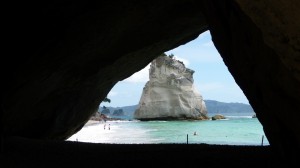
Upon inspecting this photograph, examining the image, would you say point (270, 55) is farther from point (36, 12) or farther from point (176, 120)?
point (176, 120)

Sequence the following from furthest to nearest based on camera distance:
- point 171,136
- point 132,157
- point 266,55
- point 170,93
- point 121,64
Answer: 1. point 170,93
2. point 171,136
3. point 121,64
4. point 132,157
5. point 266,55

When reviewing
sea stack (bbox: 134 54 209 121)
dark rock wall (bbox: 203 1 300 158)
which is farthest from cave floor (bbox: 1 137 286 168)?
sea stack (bbox: 134 54 209 121)

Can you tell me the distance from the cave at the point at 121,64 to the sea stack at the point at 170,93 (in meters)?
69.9

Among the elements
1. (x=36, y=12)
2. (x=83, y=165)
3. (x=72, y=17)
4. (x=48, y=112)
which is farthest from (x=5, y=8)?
(x=48, y=112)

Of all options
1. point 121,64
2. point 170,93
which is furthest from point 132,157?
point 170,93

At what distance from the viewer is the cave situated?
14.5 feet

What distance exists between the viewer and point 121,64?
579 inches

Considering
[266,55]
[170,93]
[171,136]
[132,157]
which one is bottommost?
[171,136]

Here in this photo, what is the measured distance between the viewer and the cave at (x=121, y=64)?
443 centimetres

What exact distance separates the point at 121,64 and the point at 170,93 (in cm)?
7353

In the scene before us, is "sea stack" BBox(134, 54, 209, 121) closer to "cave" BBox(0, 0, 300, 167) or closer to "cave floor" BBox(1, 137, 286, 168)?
"cave" BBox(0, 0, 300, 167)

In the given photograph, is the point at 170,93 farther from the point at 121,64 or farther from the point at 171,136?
the point at 121,64

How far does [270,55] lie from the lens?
14.6 feet

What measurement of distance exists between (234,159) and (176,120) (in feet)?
278
